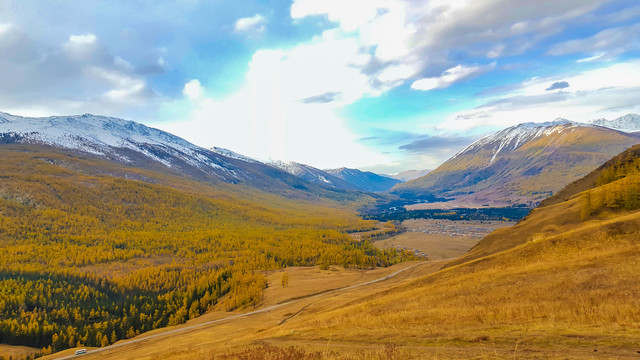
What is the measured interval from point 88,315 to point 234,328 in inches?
3646

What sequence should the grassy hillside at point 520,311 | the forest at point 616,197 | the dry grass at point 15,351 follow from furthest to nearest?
1. the dry grass at point 15,351
2. the forest at point 616,197
3. the grassy hillside at point 520,311

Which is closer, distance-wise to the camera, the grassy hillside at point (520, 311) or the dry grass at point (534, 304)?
the grassy hillside at point (520, 311)

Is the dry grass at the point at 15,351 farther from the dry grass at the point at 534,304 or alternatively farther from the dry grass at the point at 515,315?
the dry grass at the point at 534,304

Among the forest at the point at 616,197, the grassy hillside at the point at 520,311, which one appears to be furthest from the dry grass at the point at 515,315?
the forest at the point at 616,197

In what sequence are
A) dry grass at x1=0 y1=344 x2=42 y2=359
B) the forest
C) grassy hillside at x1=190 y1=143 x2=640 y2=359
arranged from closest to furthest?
1. grassy hillside at x1=190 y1=143 x2=640 y2=359
2. the forest
3. dry grass at x1=0 y1=344 x2=42 y2=359

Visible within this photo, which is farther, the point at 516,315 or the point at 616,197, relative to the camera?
the point at 616,197

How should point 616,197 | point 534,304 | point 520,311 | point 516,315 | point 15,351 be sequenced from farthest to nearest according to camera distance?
point 15,351 < point 616,197 < point 534,304 < point 520,311 < point 516,315

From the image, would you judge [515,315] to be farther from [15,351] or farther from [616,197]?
[15,351]

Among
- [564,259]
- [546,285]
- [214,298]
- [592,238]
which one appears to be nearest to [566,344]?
[546,285]

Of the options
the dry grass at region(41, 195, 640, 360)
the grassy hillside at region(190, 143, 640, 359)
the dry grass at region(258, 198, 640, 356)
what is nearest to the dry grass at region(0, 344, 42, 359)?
the dry grass at region(41, 195, 640, 360)

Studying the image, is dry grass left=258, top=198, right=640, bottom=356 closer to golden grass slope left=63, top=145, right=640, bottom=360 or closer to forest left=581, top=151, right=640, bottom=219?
golden grass slope left=63, top=145, right=640, bottom=360

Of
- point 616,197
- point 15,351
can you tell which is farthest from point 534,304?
point 15,351

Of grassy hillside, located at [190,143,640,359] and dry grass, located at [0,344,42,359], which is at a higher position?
grassy hillside, located at [190,143,640,359]

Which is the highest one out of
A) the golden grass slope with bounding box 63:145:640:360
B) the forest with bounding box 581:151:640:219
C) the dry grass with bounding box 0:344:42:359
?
the forest with bounding box 581:151:640:219
